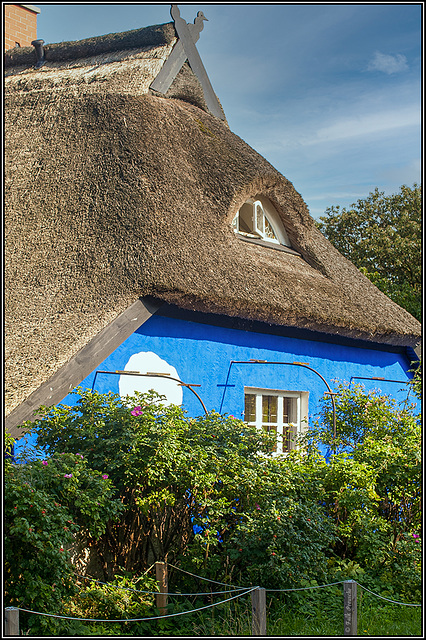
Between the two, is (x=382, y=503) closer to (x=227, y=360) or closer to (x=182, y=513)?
(x=182, y=513)

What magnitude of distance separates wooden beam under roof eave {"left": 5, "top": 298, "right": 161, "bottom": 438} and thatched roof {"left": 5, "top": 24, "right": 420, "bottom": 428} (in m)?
0.07

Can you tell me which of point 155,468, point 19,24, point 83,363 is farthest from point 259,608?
point 19,24

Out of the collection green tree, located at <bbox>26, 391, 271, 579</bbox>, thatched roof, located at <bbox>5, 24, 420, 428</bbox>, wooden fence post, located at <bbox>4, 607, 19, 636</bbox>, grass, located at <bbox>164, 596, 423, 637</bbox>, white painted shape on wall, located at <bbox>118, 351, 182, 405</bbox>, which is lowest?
grass, located at <bbox>164, 596, 423, 637</bbox>

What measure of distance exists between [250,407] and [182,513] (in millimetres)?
2839

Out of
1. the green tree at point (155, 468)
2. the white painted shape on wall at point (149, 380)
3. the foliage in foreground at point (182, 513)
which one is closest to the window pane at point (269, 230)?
the white painted shape on wall at point (149, 380)

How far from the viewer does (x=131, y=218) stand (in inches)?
291

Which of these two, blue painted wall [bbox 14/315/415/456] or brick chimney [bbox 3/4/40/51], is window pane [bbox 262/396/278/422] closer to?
blue painted wall [bbox 14/315/415/456]

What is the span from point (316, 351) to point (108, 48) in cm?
625

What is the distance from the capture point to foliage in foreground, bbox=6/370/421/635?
4.43 metres

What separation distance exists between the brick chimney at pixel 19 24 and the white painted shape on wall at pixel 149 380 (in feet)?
27.1

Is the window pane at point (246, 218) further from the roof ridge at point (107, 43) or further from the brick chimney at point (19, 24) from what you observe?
the brick chimney at point (19, 24)

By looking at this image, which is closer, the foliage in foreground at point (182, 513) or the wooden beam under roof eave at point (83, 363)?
the foliage in foreground at point (182, 513)

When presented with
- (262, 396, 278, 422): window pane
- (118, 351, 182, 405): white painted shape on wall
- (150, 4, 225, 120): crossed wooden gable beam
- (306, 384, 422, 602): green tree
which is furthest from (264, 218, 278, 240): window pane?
(306, 384, 422, 602): green tree

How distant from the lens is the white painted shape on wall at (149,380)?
6953 mm
